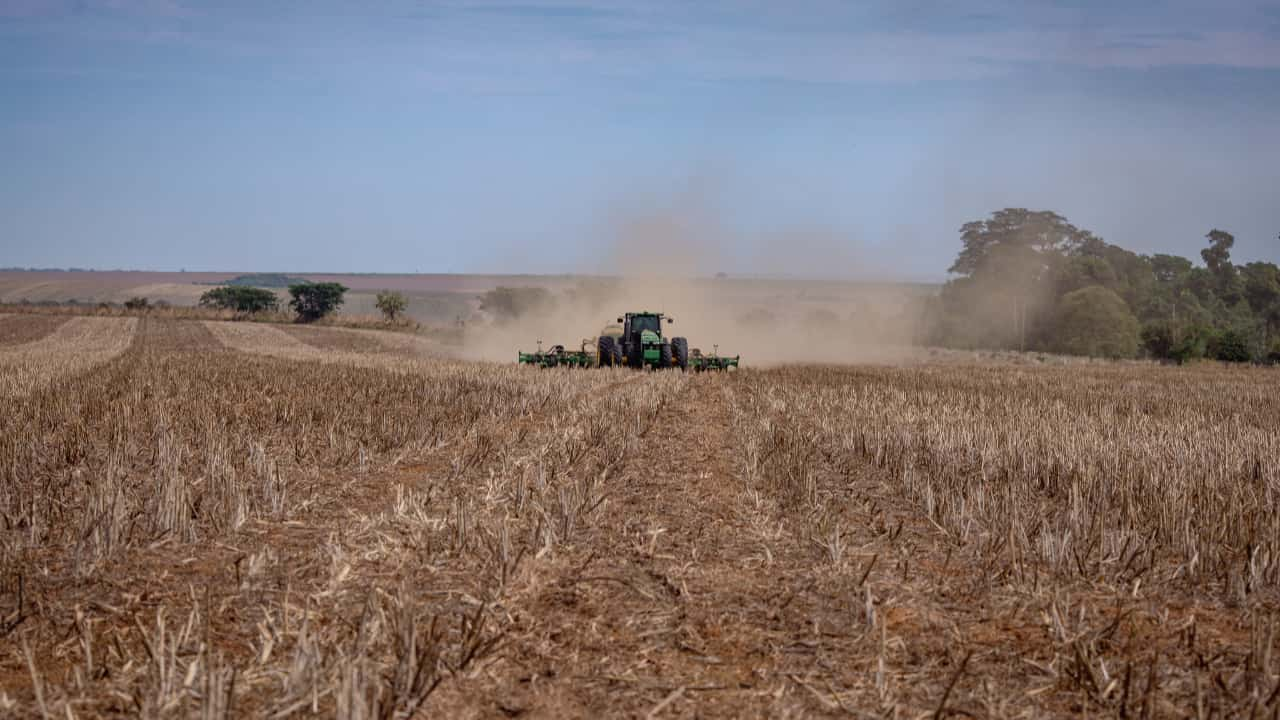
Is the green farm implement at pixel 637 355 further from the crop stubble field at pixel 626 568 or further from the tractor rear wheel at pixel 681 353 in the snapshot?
the crop stubble field at pixel 626 568

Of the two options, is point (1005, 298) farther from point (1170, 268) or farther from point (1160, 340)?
point (1170, 268)

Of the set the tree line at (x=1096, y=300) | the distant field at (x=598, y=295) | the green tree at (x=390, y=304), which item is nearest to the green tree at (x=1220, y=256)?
the tree line at (x=1096, y=300)

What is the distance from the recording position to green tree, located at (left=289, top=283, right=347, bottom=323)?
7450cm

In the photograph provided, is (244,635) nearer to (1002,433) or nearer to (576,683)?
(576,683)

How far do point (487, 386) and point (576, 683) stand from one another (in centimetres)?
1434

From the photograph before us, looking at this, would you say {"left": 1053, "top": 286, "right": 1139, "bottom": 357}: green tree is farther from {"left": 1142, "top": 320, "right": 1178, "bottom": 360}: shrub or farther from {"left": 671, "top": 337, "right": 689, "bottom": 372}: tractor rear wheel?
{"left": 671, "top": 337, "right": 689, "bottom": 372}: tractor rear wheel

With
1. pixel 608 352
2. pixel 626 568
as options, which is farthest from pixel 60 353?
pixel 626 568

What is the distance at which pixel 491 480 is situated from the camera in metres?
8.60

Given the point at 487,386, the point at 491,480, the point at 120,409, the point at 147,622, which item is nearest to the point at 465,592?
the point at 147,622

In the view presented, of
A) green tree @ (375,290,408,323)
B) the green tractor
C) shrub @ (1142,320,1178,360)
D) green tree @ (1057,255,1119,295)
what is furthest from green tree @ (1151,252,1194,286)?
the green tractor

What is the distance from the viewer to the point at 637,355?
27031 mm

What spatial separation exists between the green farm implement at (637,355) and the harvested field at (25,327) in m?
22.0

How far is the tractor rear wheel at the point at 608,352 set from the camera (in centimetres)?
2662

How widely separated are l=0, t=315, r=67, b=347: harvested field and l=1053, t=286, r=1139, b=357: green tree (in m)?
46.8
